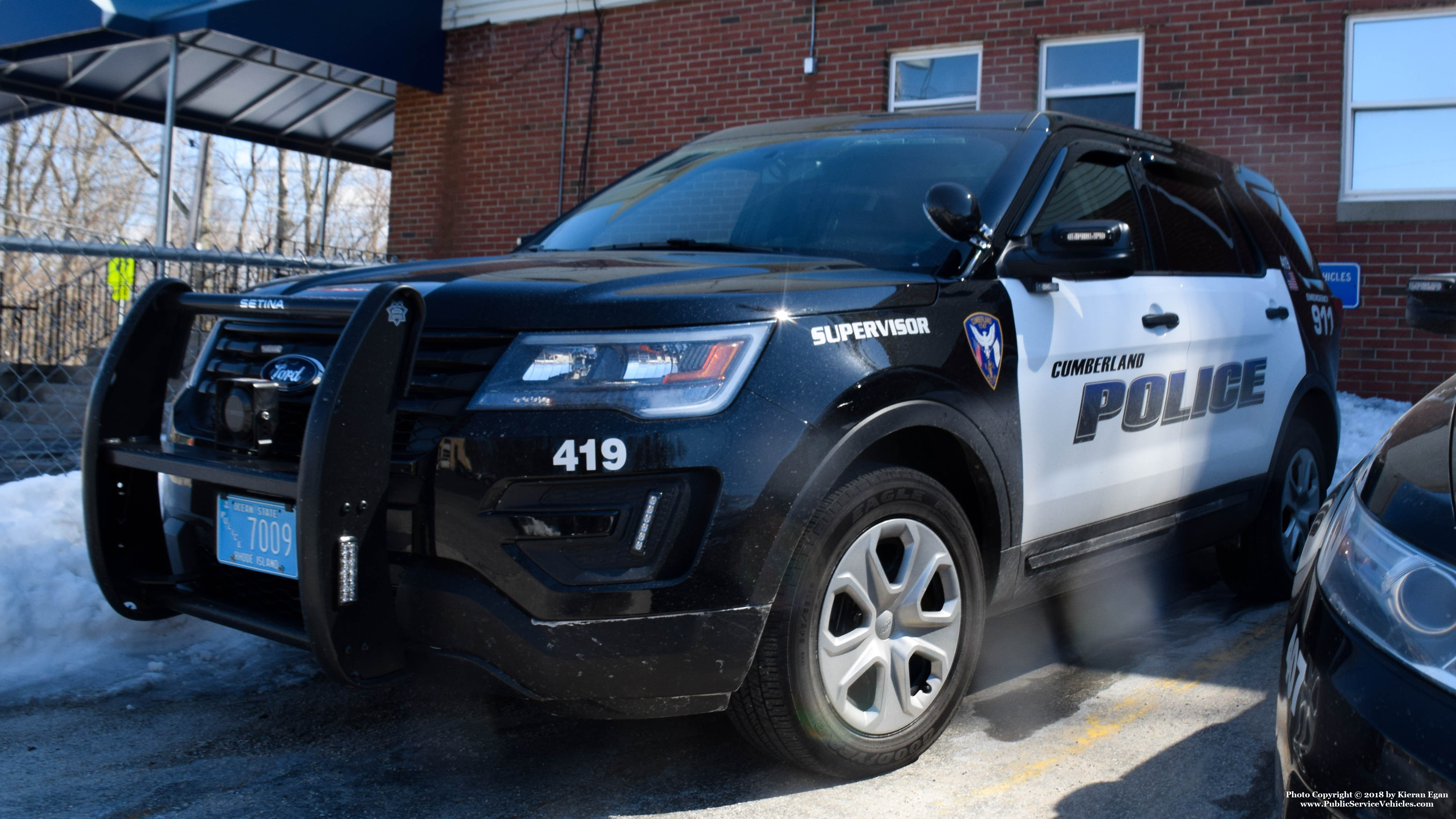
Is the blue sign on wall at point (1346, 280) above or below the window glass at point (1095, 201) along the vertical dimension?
above

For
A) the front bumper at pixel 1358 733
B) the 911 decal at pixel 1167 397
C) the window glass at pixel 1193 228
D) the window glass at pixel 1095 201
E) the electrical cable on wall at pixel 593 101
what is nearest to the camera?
the front bumper at pixel 1358 733

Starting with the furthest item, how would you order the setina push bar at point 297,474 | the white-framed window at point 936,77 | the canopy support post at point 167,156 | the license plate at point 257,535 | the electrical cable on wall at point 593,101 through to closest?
the electrical cable on wall at point 593,101 < the canopy support post at point 167,156 < the white-framed window at point 936,77 < the license plate at point 257,535 < the setina push bar at point 297,474

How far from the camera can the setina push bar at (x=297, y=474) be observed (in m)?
2.40

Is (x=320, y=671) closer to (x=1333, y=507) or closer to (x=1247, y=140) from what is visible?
(x=1333, y=507)

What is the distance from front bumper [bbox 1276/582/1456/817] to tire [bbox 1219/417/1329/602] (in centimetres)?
296

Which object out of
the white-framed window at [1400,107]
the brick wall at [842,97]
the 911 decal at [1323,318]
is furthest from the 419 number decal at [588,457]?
the white-framed window at [1400,107]

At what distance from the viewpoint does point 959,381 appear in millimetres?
3012

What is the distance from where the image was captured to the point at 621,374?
248cm

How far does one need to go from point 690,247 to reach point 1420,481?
214 centimetres

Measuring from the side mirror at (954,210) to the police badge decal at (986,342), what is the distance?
0.83 ft

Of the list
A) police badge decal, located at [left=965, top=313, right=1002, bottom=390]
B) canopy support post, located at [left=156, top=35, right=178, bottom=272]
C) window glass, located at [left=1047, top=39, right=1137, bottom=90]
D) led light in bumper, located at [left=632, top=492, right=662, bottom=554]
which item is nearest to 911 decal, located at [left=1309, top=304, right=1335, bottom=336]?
police badge decal, located at [left=965, top=313, right=1002, bottom=390]

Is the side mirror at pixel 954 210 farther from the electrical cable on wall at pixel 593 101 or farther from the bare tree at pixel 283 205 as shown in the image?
the bare tree at pixel 283 205

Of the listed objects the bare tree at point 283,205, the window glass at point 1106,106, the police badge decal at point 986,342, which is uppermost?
the bare tree at point 283,205

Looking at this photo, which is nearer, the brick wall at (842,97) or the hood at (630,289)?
the hood at (630,289)
